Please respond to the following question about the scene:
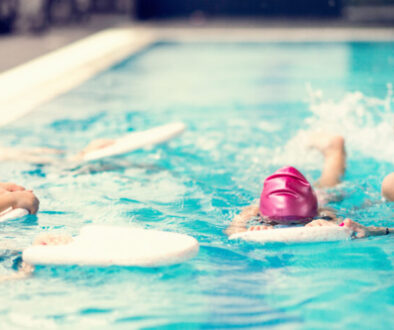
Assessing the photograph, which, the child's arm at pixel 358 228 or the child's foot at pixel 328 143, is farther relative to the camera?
the child's foot at pixel 328 143

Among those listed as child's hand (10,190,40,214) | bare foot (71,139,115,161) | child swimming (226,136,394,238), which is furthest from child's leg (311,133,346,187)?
child's hand (10,190,40,214)

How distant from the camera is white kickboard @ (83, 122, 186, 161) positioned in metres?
3.94

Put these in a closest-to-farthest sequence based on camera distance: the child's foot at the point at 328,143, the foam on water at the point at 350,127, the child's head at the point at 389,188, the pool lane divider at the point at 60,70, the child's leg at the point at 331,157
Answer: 1. the child's head at the point at 389,188
2. the child's leg at the point at 331,157
3. the child's foot at the point at 328,143
4. the foam on water at the point at 350,127
5. the pool lane divider at the point at 60,70

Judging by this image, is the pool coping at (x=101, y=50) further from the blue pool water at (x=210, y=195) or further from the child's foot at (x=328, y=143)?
the child's foot at (x=328, y=143)

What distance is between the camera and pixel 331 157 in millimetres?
3758

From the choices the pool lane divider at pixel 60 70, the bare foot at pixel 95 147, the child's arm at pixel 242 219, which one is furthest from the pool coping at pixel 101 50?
the child's arm at pixel 242 219

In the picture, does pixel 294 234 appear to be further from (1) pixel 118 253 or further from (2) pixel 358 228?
(1) pixel 118 253

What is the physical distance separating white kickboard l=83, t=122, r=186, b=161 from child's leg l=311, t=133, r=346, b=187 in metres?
0.92

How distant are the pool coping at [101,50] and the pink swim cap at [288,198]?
10.3 ft

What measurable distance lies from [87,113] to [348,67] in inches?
136

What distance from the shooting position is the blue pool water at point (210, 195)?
92.0 inches

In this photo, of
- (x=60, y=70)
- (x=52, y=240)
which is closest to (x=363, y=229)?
(x=52, y=240)

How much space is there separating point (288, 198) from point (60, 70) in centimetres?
571

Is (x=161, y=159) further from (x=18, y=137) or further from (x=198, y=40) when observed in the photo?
(x=198, y=40)
